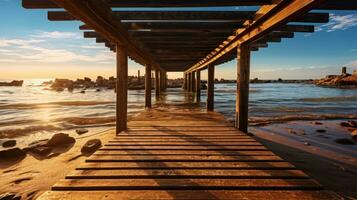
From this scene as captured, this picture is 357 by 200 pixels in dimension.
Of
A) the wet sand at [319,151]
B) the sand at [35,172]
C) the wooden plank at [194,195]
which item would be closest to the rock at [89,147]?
the sand at [35,172]

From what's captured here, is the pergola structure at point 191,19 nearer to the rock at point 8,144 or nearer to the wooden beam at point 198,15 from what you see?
the wooden beam at point 198,15

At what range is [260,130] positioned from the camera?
11031 millimetres

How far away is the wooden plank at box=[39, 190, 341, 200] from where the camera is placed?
110 inches

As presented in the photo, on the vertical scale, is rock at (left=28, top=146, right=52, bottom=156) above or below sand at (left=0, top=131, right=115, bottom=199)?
above

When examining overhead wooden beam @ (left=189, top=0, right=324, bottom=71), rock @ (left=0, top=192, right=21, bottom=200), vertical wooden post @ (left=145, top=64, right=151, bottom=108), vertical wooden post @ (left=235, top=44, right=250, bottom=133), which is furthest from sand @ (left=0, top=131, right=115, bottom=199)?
vertical wooden post @ (left=145, top=64, right=151, bottom=108)

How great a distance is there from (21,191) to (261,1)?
543cm

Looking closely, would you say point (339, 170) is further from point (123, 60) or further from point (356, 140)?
point (123, 60)

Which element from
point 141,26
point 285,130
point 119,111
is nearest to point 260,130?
point 285,130

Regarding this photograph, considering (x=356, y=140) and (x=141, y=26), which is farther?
(x=356, y=140)

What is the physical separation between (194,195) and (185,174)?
0.59 meters

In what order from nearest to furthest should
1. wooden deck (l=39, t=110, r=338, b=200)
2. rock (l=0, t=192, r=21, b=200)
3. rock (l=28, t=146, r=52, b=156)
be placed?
wooden deck (l=39, t=110, r=338, b=200), rock (l=0, t=192, r=21, b=200), rock (l=28, t=146, r=52, b=156)

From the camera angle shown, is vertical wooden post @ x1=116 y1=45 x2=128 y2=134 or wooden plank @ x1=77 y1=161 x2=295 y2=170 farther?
vertical wooden post @ x1=116 y1=45 x2=128 y2=134

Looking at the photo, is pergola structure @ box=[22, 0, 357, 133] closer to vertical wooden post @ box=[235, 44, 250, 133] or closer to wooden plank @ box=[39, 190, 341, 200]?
vertical wooden post @ box=[235, 44, 250, 133]

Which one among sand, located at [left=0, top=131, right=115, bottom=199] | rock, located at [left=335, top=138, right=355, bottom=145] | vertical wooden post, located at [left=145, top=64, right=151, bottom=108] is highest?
vertical wooden post, located at [left=145, top=64, right=151, bottom=108]
